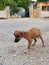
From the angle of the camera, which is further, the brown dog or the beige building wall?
the beige building wall

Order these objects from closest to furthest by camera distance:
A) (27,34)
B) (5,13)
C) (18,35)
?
(18,35) → (27,34) → (5,13)

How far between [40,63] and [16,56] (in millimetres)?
1071

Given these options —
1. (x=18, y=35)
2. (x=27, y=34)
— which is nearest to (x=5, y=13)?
(x=27, y=34)

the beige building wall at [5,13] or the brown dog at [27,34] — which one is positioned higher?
the brown dog at [27,34]

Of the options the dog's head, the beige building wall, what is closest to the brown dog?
the dog's head

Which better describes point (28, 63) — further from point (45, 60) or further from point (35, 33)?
point (35, 33)

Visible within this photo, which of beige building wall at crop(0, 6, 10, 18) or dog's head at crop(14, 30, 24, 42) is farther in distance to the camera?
beige building wall at crop(0, 6, 10, 18)

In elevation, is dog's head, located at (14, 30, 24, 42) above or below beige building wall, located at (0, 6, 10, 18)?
above

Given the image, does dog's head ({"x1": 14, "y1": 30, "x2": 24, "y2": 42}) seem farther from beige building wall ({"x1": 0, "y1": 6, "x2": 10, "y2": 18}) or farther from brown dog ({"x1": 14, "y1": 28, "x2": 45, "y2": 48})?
beige building wall ({"x1": 0, "y1": 6, "x2": 10, "y2": 18})

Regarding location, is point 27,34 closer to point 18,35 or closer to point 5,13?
point 18,35

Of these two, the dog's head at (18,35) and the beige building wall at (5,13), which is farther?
the beige building wall at (5,13)

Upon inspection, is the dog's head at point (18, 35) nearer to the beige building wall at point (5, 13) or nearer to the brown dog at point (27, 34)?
the brown dog at point (27, 34)

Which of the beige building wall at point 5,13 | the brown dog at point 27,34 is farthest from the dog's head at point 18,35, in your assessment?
the beige building wall at point 5,13

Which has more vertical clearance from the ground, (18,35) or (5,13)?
(18,35)
